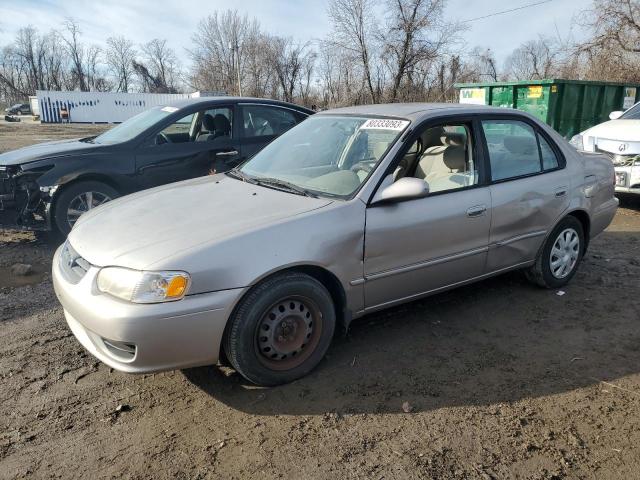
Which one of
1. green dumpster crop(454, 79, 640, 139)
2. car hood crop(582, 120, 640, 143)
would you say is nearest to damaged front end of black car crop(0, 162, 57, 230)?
car hood crop(582, 120, 640, 143)

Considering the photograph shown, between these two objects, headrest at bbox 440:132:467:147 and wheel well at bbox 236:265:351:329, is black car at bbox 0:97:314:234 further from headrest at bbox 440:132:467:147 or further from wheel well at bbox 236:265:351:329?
wheel well at bbox 236:265:351:329

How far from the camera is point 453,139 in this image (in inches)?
156

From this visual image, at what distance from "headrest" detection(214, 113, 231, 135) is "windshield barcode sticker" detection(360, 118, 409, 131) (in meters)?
3.08

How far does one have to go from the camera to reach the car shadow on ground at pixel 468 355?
2.97 m

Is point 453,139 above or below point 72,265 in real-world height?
above

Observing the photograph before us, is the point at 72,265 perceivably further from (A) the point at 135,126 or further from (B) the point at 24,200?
(A) the point at 135,126

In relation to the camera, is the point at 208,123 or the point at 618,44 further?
the point at 618,44

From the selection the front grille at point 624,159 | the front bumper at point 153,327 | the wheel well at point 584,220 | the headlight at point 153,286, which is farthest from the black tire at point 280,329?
the front grille at point 624,159

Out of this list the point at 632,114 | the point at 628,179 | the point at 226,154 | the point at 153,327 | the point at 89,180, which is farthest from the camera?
the point at 632,114

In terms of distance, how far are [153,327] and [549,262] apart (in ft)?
11.4

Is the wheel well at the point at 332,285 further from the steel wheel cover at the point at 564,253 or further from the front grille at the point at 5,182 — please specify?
the front grille at the point at 5,182

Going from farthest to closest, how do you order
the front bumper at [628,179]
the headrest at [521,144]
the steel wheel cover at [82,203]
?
the front bumper at [628,179], the steel wheel cover at [82,203], the headrest at [521,144]

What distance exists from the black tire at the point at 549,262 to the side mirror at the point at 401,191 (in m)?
1.79

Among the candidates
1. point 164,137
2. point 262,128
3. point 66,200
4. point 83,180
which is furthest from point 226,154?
point 66,200
